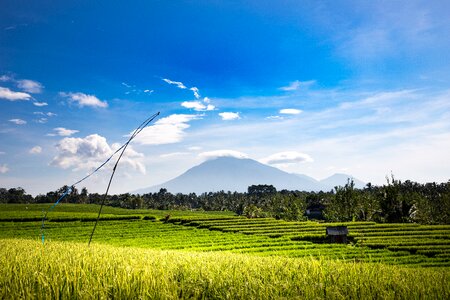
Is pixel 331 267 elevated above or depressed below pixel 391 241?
above

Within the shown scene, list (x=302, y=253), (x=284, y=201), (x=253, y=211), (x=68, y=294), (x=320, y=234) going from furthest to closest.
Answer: (x=284, y=201) → (x=253, y=211) → (x=320, y=234) → (x=302, y=253) → (x=68, y=294)

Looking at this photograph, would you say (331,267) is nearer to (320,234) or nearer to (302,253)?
(302,253)

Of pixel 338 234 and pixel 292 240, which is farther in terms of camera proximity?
pixel 292 240

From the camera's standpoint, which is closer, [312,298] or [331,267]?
[312,298]

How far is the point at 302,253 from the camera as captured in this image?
3069 centimetres

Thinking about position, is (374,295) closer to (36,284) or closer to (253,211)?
(36,284)

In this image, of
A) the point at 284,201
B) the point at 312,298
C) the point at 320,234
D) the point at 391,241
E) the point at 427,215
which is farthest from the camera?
the point at 284,201

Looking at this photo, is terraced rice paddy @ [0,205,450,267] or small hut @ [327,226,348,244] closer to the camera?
terraced rice paddy @ [0,205,450,267]

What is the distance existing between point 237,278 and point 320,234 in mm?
43028

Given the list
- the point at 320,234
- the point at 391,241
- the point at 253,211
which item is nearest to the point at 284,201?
the point at 253,211

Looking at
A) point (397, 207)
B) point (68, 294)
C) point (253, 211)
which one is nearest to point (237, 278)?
point (68, 294)

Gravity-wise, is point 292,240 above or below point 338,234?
below

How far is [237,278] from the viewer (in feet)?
14.1

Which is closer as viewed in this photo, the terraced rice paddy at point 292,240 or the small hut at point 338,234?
the terraced rice paddy at point 292,240
